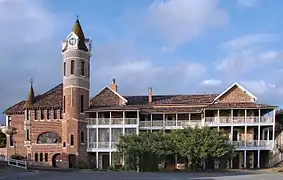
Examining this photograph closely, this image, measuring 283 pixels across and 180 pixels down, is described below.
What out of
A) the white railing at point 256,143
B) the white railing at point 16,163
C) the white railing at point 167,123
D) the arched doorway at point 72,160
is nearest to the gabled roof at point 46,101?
the arched doorway at point 72,160

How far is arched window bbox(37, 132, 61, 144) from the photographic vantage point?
187 feet

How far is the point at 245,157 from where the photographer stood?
5247 cm

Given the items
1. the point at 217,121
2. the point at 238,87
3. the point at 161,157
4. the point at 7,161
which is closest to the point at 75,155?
the point at 7,161

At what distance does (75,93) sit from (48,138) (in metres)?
7.47

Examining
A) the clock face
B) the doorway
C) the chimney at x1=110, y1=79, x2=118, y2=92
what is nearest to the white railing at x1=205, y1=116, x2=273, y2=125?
the doorway

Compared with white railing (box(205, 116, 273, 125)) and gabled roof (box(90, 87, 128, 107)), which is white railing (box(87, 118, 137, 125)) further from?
white railing (box(205, 116, 273, 125))

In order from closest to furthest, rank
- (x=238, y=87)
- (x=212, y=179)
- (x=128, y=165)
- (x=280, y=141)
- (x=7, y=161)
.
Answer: (x=212, y=179), (x=128, y=165), (x=7, y=161), (x=280, y=141), (x=238, y=87)

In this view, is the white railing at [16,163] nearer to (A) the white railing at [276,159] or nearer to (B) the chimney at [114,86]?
(B) the chimney at [114,86]

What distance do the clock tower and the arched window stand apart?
169cm

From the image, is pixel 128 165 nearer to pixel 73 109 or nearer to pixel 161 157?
pixel 161 157

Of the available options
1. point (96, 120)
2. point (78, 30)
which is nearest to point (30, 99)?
point (96, 120)

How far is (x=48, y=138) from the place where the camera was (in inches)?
2249

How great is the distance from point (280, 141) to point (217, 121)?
335 inches

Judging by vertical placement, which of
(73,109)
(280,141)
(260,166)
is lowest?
(260,166)
